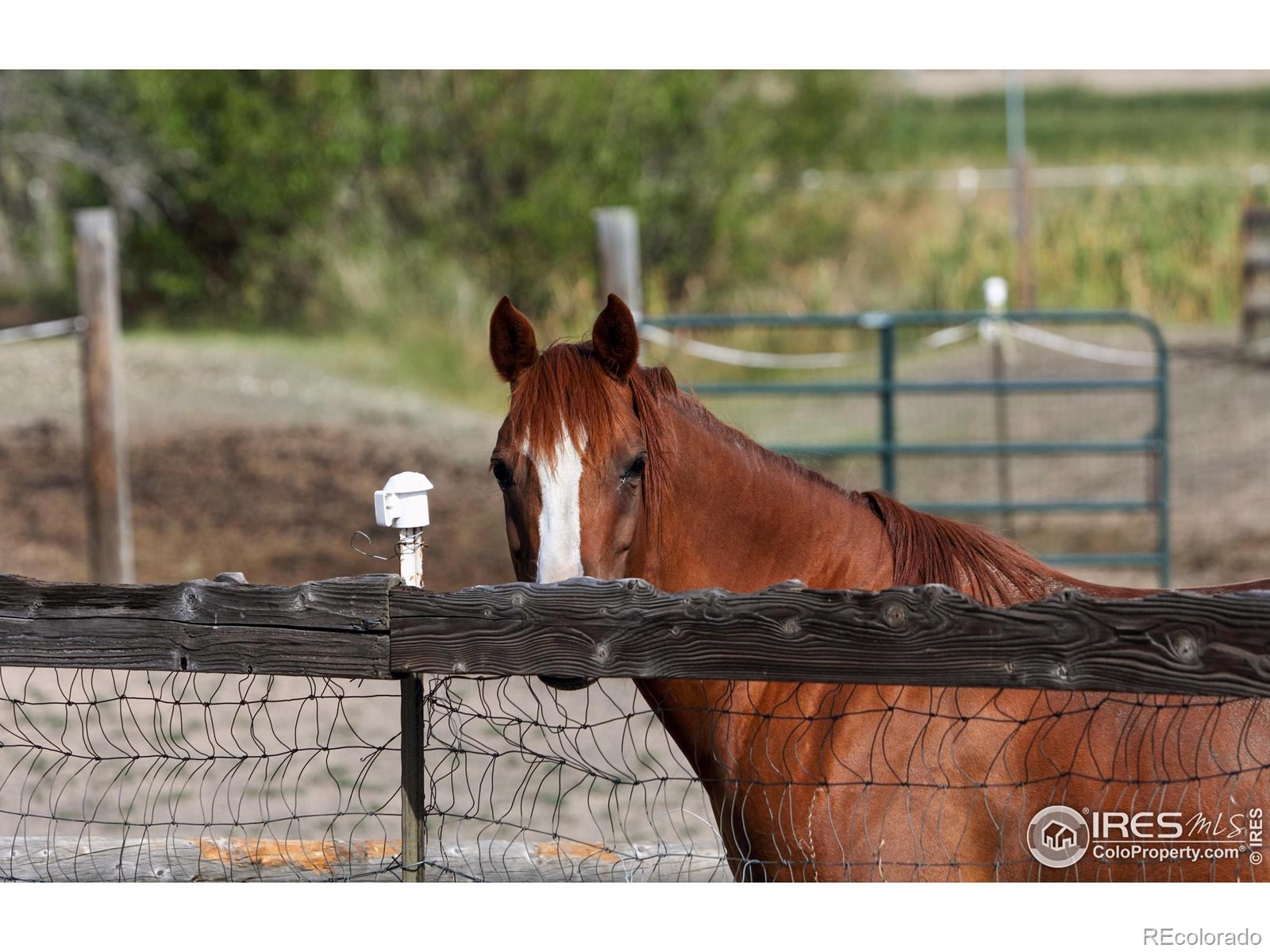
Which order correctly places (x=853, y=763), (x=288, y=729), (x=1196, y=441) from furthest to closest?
(x=1196, y=441), (x=288, y=729), (x=853, y=763)

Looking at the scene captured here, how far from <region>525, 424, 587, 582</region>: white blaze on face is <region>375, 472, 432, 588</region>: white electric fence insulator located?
25cm

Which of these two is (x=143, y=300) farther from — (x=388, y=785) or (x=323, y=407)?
(x=388, y=785)

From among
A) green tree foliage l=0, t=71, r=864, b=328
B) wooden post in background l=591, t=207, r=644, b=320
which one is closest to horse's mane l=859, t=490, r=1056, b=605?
wooden post in background l=591, t=207, r=644, b=320

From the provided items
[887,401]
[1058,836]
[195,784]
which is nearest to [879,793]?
[1058,836]

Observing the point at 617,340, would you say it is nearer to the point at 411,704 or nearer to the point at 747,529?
the point at 747,529

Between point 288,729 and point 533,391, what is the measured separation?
10.8 feet

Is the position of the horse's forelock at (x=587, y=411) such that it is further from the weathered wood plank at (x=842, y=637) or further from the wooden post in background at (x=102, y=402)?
the wooden post in background at (x=102, y=402)

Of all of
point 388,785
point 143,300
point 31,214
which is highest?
point 31,214

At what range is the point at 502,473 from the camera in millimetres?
2641

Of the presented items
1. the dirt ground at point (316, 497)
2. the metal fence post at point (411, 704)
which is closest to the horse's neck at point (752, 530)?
the metal fence post at point (411, 704)

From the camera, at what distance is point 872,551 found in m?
2.75

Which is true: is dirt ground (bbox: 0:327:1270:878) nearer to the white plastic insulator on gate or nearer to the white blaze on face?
the white plastic insulator on gate

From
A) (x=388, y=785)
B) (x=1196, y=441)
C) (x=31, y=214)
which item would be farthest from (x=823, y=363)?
(x=31, y=214)

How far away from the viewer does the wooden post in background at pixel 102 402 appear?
24.0 feet
